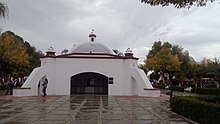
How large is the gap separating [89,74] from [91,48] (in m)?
3.47

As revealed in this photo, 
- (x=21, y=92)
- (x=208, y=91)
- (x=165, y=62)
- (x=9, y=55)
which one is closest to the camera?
(x=21, y=92)

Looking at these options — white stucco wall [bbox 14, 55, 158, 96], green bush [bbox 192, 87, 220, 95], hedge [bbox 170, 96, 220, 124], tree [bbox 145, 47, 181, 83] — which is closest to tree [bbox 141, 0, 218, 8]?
hedge [bbox 170, 96, 220, 124]

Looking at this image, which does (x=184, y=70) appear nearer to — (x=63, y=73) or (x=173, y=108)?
(x=63, y=73)

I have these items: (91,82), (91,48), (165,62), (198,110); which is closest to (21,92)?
(91,82)

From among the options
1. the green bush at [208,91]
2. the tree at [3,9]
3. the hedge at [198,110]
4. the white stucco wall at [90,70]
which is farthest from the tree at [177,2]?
the green bush at [208,91]

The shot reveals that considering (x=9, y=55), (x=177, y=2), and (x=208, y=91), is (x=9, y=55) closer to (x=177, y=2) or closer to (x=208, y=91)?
(x=208, y=91)

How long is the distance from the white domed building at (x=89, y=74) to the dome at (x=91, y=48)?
1458 mm

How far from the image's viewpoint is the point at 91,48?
3406 cm

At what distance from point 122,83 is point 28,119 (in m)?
19.7

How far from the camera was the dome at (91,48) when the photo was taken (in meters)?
33.9

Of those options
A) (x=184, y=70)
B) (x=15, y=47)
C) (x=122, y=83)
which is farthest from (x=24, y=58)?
(x=184, y=70)

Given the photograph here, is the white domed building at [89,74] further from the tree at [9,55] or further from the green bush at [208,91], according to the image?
the green bush at [208,91]

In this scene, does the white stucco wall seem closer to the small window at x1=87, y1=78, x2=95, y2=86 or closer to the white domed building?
the white domed building

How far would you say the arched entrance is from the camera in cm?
3188
